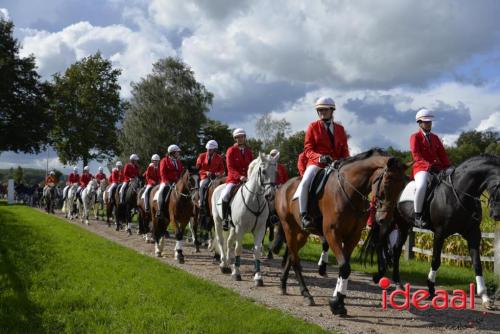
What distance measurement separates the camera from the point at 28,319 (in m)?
6.32

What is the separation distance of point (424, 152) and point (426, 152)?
0.14ft

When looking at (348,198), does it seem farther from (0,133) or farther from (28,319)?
(0,133)

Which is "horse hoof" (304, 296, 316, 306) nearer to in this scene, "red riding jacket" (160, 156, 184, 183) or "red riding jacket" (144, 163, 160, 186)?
"red riding jacket" (160, 156, 184, 183)

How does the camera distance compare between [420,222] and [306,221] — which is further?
[420,222]

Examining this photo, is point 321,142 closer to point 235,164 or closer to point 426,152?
point 426,152

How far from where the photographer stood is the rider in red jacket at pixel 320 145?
8.14 meters

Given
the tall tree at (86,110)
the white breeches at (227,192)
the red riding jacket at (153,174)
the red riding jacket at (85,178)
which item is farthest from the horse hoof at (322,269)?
the tall tree at (86,110)

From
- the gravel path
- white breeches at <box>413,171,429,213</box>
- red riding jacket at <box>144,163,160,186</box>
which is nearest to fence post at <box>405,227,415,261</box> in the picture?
the gravel path

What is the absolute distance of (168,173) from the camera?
14.8 meters

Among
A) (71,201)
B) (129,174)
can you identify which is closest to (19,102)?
(71,201)

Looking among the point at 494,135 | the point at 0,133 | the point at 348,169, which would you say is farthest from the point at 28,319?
the point at 494,135

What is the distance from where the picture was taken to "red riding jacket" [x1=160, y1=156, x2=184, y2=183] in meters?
14.7

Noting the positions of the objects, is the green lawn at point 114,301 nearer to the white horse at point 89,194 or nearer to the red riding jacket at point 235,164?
the red riding jacket at point 235,164

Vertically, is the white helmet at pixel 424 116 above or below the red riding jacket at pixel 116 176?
above
